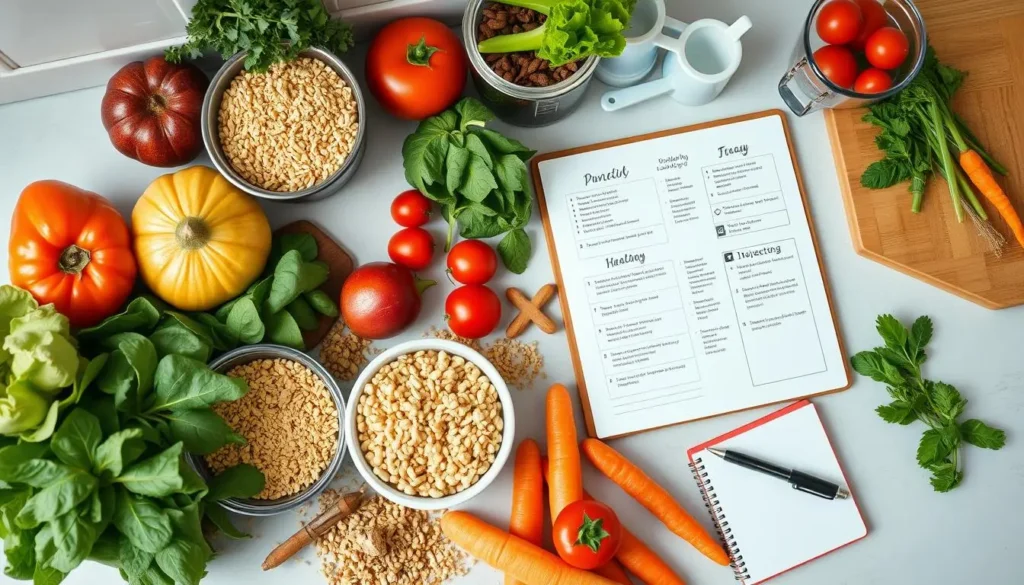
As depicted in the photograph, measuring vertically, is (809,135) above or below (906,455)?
above

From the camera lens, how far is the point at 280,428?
3.49ft

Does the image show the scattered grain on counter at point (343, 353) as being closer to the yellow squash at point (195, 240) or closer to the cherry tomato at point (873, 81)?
the yellow squash at point (195, 240)

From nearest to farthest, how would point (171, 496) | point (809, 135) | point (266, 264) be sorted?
point (171, 496) → point (266, 264) → point (809, 135)

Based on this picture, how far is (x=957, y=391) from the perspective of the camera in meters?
1.18

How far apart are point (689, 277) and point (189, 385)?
76 centimetres

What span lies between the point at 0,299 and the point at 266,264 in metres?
0.34

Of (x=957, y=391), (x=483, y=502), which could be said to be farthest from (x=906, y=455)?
(x=483, y=502)

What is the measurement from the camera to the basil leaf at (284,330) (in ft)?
3.45

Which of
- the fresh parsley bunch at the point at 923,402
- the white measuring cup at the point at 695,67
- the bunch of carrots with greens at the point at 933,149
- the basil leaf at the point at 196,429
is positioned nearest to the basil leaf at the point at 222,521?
the basil leaf at the point at 196,429

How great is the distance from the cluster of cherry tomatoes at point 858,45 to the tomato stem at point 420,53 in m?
0.60

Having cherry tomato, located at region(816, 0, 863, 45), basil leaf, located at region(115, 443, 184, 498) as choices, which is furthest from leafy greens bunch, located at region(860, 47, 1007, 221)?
basil leaf, located at region(115, 443, 184, 498)

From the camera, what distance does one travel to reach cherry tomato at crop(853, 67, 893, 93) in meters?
1.11

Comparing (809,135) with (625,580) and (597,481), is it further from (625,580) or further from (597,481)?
(625,580)

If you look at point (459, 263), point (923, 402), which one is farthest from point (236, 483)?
point (923, 402)
